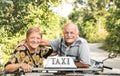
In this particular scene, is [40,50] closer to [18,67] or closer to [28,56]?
[28,56]

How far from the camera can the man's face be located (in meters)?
3.98

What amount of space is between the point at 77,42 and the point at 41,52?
0.40 meters

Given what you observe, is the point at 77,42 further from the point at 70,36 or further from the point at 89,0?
the point at 89,0

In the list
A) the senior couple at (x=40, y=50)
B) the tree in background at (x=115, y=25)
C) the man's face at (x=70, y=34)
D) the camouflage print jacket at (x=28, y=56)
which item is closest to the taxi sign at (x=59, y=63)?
the senior couple at (x=40, y=50)

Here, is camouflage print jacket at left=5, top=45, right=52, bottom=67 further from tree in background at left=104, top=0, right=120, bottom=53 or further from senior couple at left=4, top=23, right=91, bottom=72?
tree in background at left=104, top=0, right=120, bottom=53

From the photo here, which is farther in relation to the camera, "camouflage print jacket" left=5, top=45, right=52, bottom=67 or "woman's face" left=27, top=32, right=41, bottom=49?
"woman's face" left=27, top=32, right=41, bottom=49

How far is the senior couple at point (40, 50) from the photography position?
3.77 m

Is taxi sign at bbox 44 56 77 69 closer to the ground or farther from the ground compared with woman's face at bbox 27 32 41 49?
closer to the ground

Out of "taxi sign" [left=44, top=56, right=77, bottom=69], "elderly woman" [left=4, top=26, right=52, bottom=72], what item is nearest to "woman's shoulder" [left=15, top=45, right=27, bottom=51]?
"elderly woman" [left=4, top=26, right=52, bottom=72]

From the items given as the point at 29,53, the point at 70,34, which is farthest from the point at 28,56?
the point at 70,34

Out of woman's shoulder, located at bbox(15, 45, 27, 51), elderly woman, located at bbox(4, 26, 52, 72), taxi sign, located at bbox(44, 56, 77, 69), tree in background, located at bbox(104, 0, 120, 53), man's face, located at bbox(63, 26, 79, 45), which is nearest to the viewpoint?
taxi sign, located at bbox(44, 56, 77, 69)

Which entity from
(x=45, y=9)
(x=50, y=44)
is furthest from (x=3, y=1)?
(x=45, y=9)

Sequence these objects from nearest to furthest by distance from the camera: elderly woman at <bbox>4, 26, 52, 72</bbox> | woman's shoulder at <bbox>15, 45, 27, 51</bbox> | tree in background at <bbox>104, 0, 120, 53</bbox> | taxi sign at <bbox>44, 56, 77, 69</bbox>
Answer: taxi sign at <bbox>44, 56, 77, 69</bbox>
elderly woman at <bbox>4, 26, 52, 72</bbox>
woman's shoulder at <bbox>15, 45, 27, 51</bbox>
tree in background at <bbox>104, 0, 120, 53</bbox>

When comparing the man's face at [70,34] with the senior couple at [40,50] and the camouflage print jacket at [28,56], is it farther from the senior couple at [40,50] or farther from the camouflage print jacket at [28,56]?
the camouflage print jacket at [28,56]
